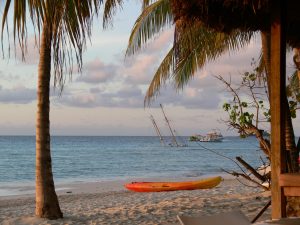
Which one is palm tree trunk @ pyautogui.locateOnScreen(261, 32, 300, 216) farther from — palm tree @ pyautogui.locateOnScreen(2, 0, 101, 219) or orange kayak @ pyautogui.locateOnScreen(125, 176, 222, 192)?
→ orange kayak @ pyautogui.locateOnScreen(125, 176, 222, 192)

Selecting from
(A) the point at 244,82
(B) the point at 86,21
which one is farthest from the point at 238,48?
(B) the point at 86,21

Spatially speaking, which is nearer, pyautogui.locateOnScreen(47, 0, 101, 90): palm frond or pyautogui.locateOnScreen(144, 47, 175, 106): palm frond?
pyautogui.locateOnScreen(47, 0, 101, 90): palm frond

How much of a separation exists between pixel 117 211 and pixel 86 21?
5149 mm

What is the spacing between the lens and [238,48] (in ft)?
26.2

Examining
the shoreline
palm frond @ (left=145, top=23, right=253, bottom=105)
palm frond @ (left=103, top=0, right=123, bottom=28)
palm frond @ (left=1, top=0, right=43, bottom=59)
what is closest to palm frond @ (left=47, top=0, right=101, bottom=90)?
palm frond @ (left=1, top=0, right=43, bottom=59)

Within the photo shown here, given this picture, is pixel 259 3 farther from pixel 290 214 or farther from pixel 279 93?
pixel 290 214

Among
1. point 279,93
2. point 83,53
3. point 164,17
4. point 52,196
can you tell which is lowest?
point 52,196

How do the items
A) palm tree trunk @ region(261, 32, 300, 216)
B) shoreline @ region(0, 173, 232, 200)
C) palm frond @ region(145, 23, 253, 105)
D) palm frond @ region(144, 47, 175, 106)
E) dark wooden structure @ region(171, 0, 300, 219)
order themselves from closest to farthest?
dark wooden structure @ region(171, 0, 300, 219) → palm tree trunk @ region(261, 32, 300, 216) → palm frond @ region(145, 23, 253, 105) → palm frond @ region(144, 47, 175, 106) → shoreline @ region(0, 173, 232, 200)

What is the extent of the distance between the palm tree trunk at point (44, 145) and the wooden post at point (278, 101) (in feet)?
12.0

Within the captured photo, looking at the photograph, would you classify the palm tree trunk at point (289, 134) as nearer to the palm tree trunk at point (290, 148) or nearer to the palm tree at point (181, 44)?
the palm tree trunk at point (290, 148)

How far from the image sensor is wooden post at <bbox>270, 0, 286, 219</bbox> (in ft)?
13.0

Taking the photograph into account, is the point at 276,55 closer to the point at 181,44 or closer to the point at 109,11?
the point at 109,11

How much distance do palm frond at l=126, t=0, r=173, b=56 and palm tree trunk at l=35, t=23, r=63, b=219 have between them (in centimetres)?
163

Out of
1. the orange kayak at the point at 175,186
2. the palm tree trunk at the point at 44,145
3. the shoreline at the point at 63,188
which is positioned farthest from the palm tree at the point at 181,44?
the shoreline at the point at 63,188
